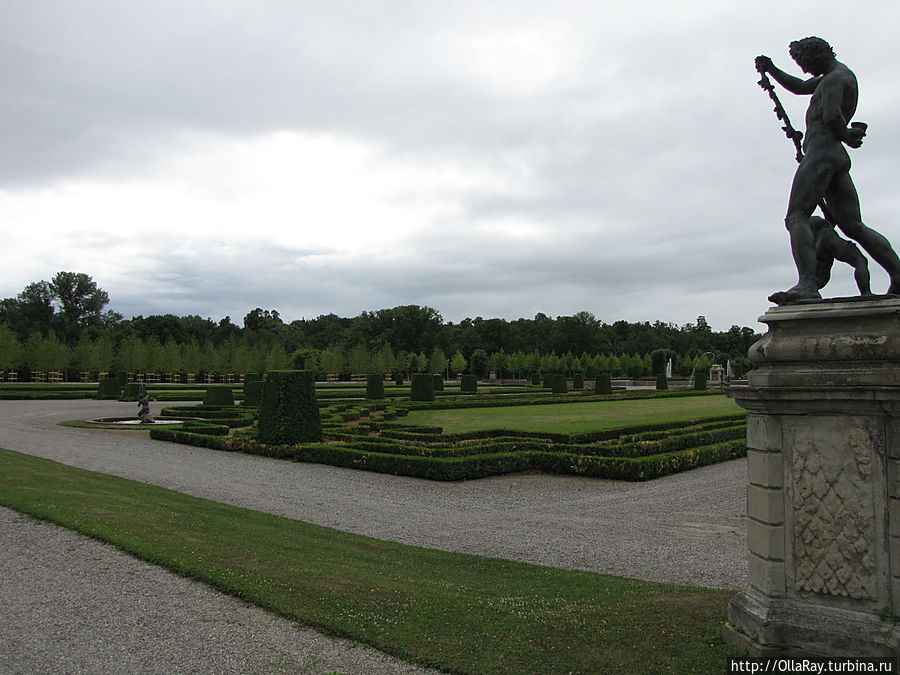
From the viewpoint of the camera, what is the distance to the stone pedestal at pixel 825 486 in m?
3.45

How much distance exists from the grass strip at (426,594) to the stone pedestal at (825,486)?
0.51m

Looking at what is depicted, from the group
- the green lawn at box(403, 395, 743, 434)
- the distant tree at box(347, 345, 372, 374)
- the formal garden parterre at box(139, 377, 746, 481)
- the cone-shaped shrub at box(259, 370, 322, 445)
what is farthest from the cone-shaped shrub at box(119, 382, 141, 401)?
the distant tree at box(347, 345, 372, 374)

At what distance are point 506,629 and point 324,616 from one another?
1.26 meters

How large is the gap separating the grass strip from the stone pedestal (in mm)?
512

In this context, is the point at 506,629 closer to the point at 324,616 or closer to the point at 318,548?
the point at 324,616

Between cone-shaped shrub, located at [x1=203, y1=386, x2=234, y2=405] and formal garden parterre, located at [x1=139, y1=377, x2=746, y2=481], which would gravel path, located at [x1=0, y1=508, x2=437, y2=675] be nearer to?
formal garden parterre, located at [x1=139, y1=377, x2=746, y2=481]

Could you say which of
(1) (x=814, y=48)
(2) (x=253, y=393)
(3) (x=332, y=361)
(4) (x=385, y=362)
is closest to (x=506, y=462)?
(1) (x=814, y=48)

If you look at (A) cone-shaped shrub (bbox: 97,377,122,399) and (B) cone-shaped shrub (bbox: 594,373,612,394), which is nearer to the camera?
(A) cone-shaped shrub (bbox: 97,377,122,399)

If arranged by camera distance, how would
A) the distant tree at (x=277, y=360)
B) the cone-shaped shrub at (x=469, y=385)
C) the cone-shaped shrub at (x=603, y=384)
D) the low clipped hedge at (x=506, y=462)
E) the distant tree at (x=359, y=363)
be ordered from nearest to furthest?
the low clipped hedge at (x=506, y=462)
the cone-shaped shrub at (x=603, y=384)
the cone-shaped shrub at (x=469, y=385)
the distant tree at (x=277, y=360)
the distant tree at (x=359, y=363)

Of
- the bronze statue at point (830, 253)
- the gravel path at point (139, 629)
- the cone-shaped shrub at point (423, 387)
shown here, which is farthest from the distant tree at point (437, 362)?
the bronze statue at point (830, 253)

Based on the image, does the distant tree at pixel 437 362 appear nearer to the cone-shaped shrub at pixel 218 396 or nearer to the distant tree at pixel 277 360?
the distant tree at pixel 277 360

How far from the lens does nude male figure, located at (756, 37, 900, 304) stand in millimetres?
4031

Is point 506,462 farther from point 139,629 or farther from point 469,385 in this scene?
point 469,385

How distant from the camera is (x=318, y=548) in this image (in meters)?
6.75
